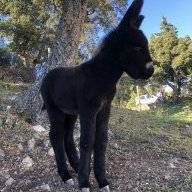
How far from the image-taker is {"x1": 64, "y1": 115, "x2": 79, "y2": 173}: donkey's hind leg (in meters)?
4.73

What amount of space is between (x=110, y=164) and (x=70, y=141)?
90 centimetres

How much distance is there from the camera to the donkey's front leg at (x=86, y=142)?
13.1ft

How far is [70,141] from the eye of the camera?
4789 millimetres

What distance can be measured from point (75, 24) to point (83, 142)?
11.7 ft

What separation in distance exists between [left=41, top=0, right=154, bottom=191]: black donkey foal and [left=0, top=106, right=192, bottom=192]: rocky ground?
0.49m

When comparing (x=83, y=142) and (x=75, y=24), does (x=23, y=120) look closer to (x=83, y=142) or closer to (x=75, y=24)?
(x=75, y=24)

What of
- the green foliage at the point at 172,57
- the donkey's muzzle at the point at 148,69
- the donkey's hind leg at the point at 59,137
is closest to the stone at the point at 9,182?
the donkey's hind leg at the point at 59,137

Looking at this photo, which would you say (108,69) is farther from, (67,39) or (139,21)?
(67,39)

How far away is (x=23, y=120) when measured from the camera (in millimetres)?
7008

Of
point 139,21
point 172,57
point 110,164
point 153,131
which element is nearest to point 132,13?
point 139,21

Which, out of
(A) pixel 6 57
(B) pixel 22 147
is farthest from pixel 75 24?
(A) pixel 6 57

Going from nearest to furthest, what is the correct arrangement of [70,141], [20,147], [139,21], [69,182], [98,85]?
[98,85] → [139,21] → [69,182] → [70,141] → [20,147]

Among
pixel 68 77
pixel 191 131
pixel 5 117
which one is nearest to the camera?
pixel 68 77

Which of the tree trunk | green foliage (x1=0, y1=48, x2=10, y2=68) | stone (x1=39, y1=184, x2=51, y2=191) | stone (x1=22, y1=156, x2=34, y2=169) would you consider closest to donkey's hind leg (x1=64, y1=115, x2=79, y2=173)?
stone (x1=39, y1=184, x2=51, y2=191)
